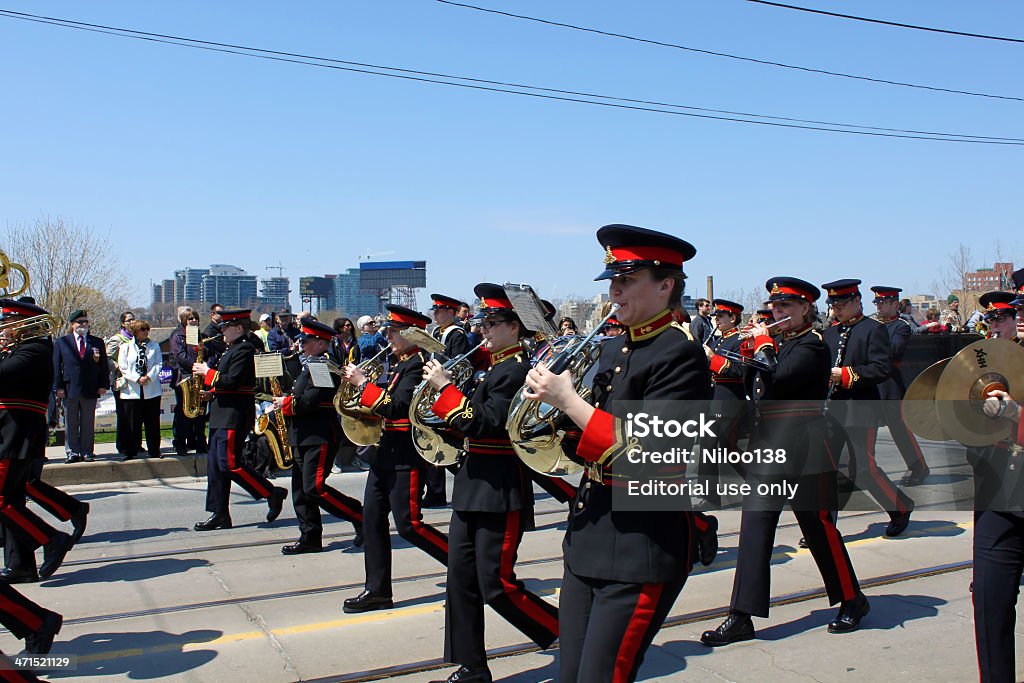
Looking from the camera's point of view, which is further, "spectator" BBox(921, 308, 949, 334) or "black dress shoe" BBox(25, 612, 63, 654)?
"spectator" BBox(921, 308, 949, 334)

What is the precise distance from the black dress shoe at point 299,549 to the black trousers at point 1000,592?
5.43 m

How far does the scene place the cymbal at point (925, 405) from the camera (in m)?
4.41

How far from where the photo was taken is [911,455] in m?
10.4

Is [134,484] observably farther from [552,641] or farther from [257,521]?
[552,641]

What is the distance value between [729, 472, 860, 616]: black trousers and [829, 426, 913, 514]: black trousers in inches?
101

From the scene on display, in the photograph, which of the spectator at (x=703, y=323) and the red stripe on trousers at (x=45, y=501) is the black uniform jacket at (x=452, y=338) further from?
the spectator at (x=703, y=323)

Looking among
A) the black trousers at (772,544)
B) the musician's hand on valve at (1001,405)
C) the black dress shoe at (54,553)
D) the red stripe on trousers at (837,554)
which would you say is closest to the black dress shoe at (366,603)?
the black trousers at (772,544)

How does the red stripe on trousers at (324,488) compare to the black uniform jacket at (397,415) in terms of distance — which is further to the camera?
the red stripe on trousers at (324,488)

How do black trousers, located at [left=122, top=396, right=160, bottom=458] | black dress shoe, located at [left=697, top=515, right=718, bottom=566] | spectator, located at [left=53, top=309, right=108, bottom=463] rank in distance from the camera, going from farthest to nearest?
black trousers, located at [left=122, top=396, right=160, bottom=458], spectator, located at [left=53, top=309, right=108, bottom=463], black dress shoe, located at [left=697, top=515, right=718, bottom=566]

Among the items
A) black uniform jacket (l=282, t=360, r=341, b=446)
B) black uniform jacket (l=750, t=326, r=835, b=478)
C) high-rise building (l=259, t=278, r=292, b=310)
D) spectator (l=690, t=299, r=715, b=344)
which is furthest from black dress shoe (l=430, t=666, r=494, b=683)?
high-rise building (l=259, t=278, r=292, b=310)

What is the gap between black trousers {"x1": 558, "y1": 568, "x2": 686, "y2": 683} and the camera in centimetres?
337

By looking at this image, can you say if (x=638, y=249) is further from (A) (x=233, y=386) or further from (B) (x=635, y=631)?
(A) (x=233, y=386)

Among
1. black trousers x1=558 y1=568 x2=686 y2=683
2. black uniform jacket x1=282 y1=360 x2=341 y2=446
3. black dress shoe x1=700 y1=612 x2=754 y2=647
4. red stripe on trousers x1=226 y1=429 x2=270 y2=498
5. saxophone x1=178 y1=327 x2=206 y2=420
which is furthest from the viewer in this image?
saxophone x1=178 y1=327 x2=206 y2=420

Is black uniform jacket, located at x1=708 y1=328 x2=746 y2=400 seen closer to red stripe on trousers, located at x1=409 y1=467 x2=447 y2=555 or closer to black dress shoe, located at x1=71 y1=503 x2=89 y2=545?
red stripe on trousers, located at x1=409 y1=467 x2=447 y2=555
